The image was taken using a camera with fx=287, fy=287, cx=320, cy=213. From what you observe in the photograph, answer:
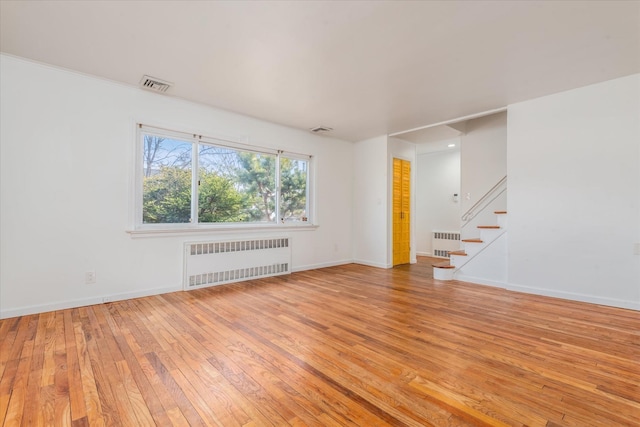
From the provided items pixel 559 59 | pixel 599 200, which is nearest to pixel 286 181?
pixel 559 59

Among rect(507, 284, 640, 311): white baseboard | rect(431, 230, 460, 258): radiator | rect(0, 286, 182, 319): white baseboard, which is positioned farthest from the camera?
rect(431, 230, 460, 258): radiator

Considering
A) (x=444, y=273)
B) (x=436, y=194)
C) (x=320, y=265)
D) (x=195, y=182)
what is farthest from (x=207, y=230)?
(x=436, y=194)

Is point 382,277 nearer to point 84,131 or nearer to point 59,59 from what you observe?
point 84,131

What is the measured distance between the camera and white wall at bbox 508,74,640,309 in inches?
126

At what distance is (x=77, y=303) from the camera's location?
3.14 meters

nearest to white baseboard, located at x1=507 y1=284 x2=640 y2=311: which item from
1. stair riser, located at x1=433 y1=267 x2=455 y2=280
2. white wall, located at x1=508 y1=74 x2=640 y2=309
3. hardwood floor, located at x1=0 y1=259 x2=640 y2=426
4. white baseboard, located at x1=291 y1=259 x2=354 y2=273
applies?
white wall, located at x1=508 y1=74 x2=640 y2=309

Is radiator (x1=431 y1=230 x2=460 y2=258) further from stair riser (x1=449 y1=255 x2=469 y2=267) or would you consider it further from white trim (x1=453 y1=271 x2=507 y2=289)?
white trim (x1=453 y1=271 x2=507 y2=289)

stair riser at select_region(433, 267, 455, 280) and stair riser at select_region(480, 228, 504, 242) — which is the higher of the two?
stair riser at select_region(480, 228, 504, 242)

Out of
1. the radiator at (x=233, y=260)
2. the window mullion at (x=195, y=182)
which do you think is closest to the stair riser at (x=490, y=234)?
the radiator at (x=233, y=260)

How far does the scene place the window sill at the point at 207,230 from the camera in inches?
140

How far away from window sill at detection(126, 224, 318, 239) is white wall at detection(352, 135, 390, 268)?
48.7 inches

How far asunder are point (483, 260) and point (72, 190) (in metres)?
5.40

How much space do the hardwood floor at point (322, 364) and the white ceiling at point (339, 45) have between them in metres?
2.56

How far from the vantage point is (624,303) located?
3.19 m
